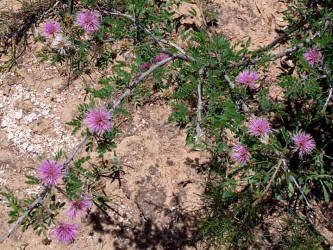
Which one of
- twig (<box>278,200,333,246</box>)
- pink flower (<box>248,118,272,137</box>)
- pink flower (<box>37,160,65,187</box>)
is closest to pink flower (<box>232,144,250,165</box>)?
pink flower (<box>248,118,272,137</box>)

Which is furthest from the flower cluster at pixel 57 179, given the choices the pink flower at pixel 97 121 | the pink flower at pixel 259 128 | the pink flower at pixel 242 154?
the pink flower at pixel 259 128

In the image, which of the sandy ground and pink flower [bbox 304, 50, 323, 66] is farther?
the sandy ground

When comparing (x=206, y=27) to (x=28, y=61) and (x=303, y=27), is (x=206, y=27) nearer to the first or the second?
(x=303, y=27)

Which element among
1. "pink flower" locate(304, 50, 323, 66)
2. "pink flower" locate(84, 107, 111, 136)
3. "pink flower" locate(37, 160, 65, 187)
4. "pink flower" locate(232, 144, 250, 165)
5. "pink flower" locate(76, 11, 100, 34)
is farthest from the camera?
"pink flower" locate(76, 11, 100, 34)

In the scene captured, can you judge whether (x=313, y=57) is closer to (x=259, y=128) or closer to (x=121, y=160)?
(x=259, y=128)

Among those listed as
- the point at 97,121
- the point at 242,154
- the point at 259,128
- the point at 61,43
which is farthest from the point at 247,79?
the point at 61,43

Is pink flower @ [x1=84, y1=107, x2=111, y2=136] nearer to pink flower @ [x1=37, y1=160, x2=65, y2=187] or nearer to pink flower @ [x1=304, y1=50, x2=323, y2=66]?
pink flower @ [x1=37, y1=160, x2=65, y2=187]

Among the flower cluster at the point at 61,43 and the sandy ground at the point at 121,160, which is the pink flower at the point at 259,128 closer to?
the sandy ground at the point at 121,160
